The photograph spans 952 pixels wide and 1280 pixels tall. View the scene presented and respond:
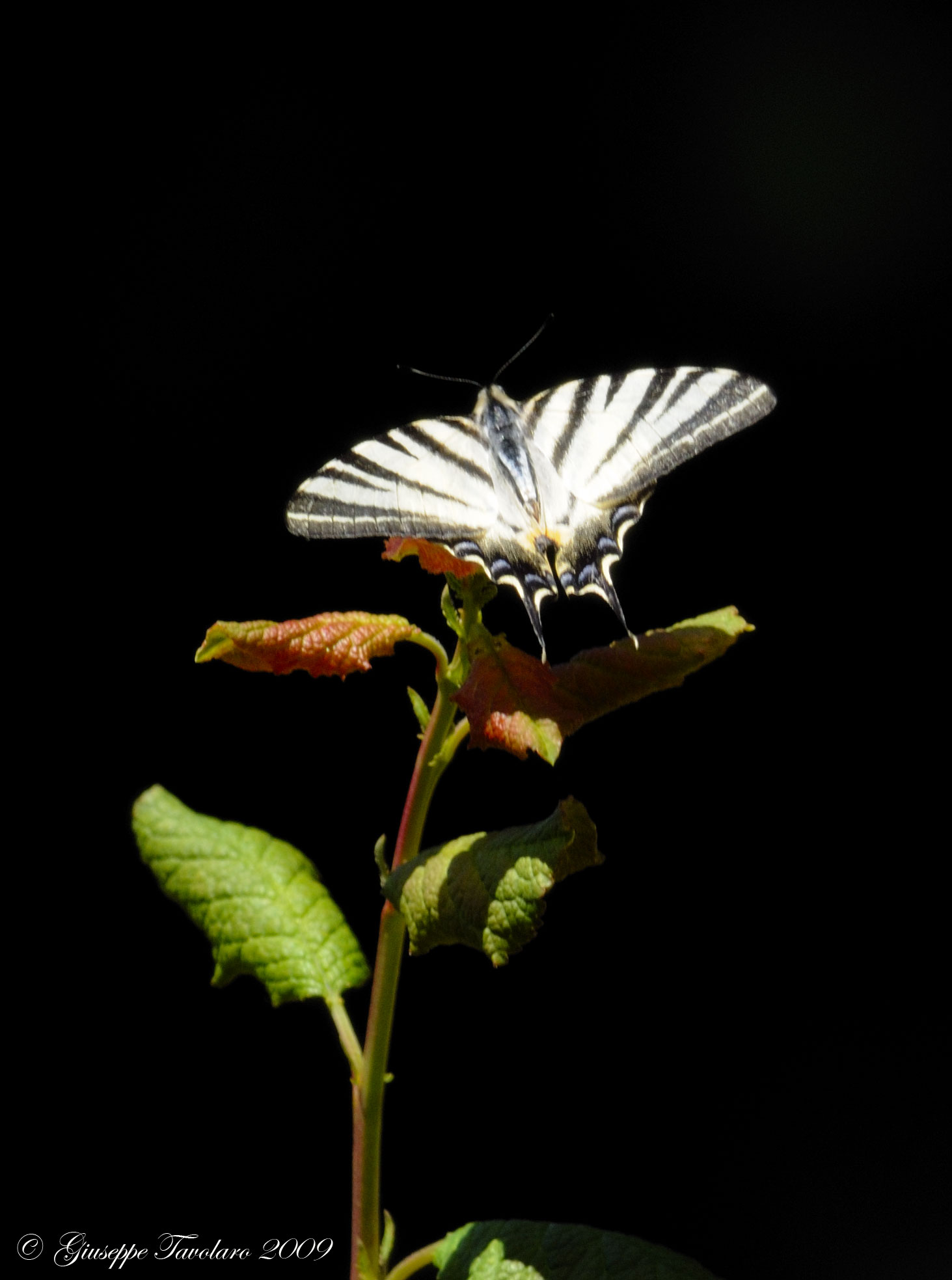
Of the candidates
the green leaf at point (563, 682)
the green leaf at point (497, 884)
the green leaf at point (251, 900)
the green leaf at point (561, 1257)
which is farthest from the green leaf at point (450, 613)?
A: the green leaf at point (561, 1257)

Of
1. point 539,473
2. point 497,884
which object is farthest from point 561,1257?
point 539,473

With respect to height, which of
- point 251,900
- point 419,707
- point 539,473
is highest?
point 539,473

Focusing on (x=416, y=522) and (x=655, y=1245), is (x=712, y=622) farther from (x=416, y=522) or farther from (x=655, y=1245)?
(x=655, y=1245)

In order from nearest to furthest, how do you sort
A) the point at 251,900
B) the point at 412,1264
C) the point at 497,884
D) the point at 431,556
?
the point at 497,884, the point at 431,556, the point at 412,1264, the point at 251,900

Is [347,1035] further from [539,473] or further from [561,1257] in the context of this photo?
[539,473]

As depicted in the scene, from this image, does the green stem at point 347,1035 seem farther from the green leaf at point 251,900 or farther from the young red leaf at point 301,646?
the young red leaf at point 301,646

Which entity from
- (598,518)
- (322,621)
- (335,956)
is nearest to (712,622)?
(598,518)

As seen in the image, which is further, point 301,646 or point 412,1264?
point 412,1264
